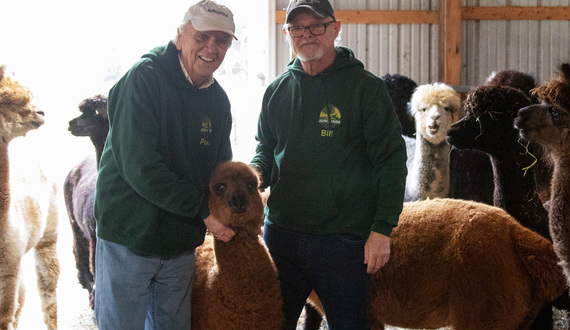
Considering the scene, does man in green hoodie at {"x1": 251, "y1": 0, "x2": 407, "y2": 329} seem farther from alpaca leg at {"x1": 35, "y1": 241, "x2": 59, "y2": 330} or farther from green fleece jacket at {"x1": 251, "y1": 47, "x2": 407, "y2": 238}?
alpaca leg at {"x1": 35, "y1": 241, "x2": 59, "y2": 330}

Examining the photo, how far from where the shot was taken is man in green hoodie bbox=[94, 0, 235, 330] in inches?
79.7

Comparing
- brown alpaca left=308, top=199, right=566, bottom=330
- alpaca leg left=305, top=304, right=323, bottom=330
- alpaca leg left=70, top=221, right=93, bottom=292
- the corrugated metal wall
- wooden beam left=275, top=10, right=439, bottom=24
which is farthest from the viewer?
the corrugated metal wall

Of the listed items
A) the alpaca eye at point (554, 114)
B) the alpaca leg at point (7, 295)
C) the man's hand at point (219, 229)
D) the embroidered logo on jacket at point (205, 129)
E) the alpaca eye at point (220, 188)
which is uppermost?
the alpaca eye at point (554, 114)

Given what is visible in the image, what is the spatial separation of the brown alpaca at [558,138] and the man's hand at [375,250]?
89 centimetres

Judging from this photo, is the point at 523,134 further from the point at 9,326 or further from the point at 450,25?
the point at 450,25

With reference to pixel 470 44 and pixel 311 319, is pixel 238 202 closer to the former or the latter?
pixel 311 319

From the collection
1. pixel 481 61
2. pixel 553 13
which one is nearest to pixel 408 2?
pixel 481 61

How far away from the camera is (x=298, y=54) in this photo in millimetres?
2334

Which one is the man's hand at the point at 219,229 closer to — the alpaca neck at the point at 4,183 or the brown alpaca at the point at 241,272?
the brown alpaca at the point at 241,272

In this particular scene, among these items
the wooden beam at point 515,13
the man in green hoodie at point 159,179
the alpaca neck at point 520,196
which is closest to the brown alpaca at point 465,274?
the alpaca neck at point 520,196

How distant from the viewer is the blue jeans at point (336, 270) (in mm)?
2248

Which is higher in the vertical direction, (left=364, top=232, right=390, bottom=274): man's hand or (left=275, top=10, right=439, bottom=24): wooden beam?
(left=275, top=10, right=439, bottom=24): wooden beam

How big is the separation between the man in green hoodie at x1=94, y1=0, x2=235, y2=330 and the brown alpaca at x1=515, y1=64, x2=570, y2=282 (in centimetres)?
152

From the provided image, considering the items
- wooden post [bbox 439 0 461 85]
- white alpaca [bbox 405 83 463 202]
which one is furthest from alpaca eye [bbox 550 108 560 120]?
wooden post [bbox 439 0 461 85]
